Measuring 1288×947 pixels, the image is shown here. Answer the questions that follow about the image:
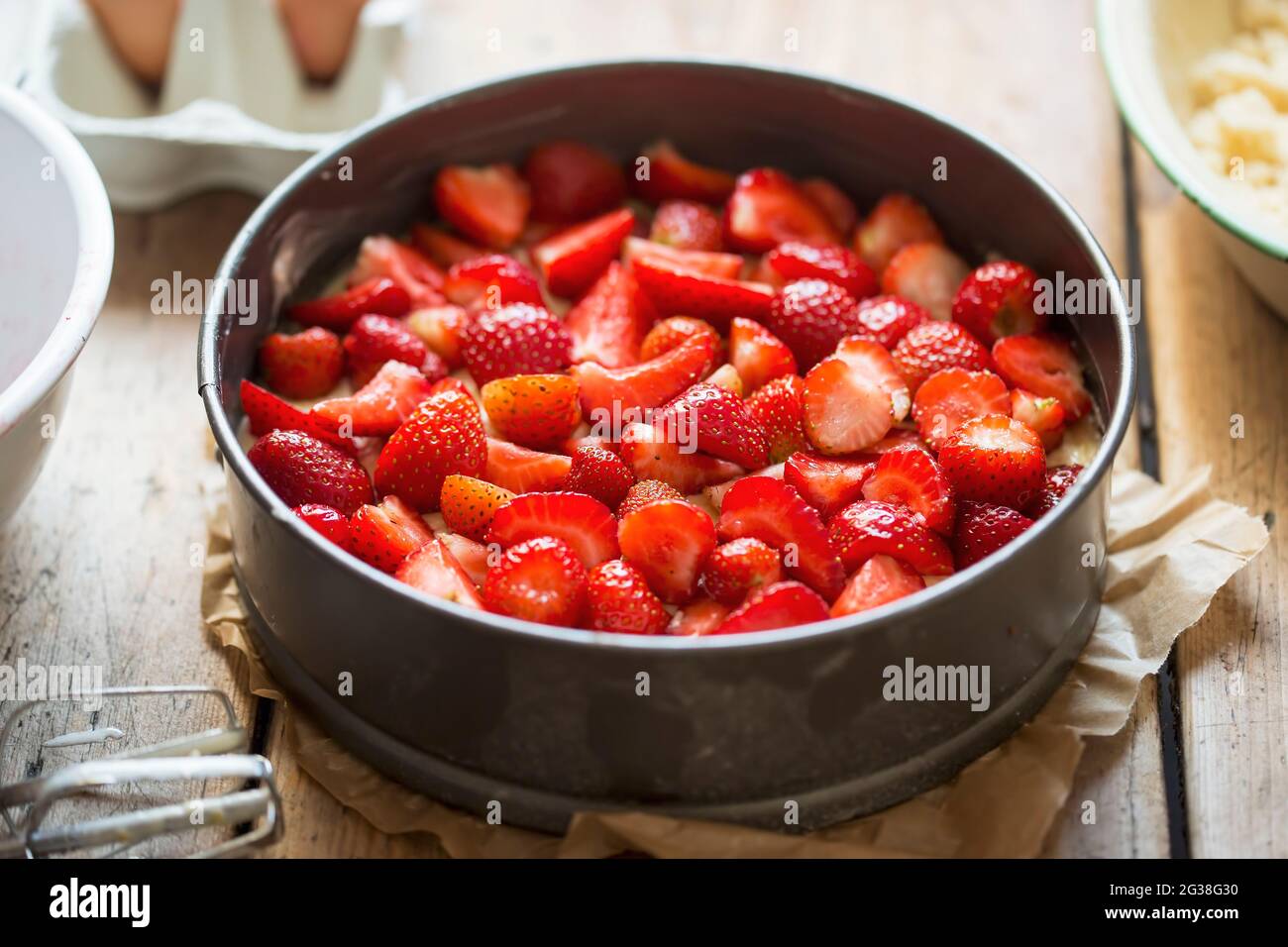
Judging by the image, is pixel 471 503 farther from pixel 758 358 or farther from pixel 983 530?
pixel 983 530

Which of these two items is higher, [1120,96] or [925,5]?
[925,5]

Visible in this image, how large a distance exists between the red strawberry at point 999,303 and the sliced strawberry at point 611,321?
331 mm

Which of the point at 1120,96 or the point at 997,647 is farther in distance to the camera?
the point at 1120,96

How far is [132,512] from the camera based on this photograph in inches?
62.9

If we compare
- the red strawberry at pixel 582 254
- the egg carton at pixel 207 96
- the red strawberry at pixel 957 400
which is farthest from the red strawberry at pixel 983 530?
the egg carton at pixel 207 96

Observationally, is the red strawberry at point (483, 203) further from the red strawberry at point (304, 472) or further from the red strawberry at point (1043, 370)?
the red strawberry at point (1043, 370)

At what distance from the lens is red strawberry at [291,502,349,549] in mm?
1343

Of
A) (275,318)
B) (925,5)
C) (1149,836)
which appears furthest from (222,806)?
(925,5)

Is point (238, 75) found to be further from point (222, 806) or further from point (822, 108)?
point (222, 806)

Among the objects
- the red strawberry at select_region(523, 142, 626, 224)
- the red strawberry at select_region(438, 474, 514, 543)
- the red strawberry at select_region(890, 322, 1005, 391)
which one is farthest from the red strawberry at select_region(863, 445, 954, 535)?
the red strawberry at select_region(523, 142, 626, 224)

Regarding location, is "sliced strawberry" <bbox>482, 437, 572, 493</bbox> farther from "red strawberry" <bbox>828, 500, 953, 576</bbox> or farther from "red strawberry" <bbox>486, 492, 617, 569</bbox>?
"red strawberry" <bbox>828, 500, 953, 576</bbox>

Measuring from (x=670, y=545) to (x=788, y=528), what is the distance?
0.10 metres

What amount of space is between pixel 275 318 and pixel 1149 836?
1013 mm

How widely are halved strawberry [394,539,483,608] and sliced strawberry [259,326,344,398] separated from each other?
0.31m
